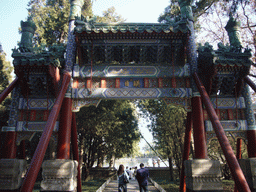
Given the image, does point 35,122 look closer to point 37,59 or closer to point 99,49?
point 37,59

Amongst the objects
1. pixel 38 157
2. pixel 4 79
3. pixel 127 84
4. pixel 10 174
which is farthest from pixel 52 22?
pixel 38 157

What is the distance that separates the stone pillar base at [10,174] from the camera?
18.8ft

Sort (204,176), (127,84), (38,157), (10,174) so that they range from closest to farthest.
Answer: (38,157)
(204,176)
(10,174)
(127,84)

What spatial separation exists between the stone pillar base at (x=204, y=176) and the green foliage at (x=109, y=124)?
880cm

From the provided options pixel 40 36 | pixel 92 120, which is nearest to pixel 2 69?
pixel 40 36

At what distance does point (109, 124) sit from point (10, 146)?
9.30 m

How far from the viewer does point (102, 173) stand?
917 inches

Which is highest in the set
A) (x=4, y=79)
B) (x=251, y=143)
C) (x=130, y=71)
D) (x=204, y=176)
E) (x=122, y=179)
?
(x=4, y=79)

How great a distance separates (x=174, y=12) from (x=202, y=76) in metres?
7.17

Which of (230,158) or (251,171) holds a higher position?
(230,158)

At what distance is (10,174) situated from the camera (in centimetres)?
581

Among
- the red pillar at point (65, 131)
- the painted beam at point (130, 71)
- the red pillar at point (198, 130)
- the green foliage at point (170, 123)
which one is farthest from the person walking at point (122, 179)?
the green foliage at point (170, 123)

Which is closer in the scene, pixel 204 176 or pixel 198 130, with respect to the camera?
pixel 204 176

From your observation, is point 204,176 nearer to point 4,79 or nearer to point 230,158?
point 230,158
